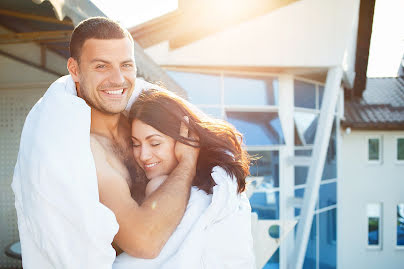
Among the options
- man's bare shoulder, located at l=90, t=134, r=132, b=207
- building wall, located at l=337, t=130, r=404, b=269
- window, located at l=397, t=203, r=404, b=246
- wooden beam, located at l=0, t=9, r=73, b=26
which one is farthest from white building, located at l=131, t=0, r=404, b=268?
man's bare shoulder, located at l=90, t=134, r=132, b=207

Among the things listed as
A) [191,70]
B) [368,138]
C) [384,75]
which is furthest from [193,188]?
[384,75]

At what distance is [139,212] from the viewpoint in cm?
141

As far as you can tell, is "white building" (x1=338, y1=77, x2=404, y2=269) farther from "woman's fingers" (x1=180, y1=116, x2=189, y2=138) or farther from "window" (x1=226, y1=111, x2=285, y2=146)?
"woman's fingers" (x1=180, y1=116, x2=189, y2=138)

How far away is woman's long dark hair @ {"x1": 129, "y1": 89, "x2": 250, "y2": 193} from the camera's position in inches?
74.7

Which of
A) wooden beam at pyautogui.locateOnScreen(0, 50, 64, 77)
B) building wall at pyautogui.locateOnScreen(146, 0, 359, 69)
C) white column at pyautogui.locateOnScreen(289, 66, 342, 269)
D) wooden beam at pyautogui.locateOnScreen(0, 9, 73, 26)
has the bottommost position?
white column at pyautogui.locateOnScreen(289, 66, 342, 269)

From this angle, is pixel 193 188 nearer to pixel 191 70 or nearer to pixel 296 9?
pixel 191 70

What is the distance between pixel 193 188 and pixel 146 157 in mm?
319

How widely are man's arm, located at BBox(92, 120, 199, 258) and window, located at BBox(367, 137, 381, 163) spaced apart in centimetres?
1377

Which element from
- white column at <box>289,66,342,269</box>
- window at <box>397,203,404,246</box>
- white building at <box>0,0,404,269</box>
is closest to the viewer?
white building at <box>0,0,404,269</box>

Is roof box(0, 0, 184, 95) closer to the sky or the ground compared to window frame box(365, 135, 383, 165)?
closer to the sky

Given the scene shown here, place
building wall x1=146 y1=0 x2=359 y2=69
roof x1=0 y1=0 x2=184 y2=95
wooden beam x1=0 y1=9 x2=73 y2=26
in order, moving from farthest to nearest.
Answer: building wall x1=146 y1=0 x2=359 y2=69
wooden beam x1=0 y1=9 x2=73 y2=26
roof x1=0 y1=0 x2=184 y2=95

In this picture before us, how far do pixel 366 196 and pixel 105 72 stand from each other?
45.2 feet

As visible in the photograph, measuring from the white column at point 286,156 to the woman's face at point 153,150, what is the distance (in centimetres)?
760

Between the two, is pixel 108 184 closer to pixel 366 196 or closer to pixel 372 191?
pixel 366 196
